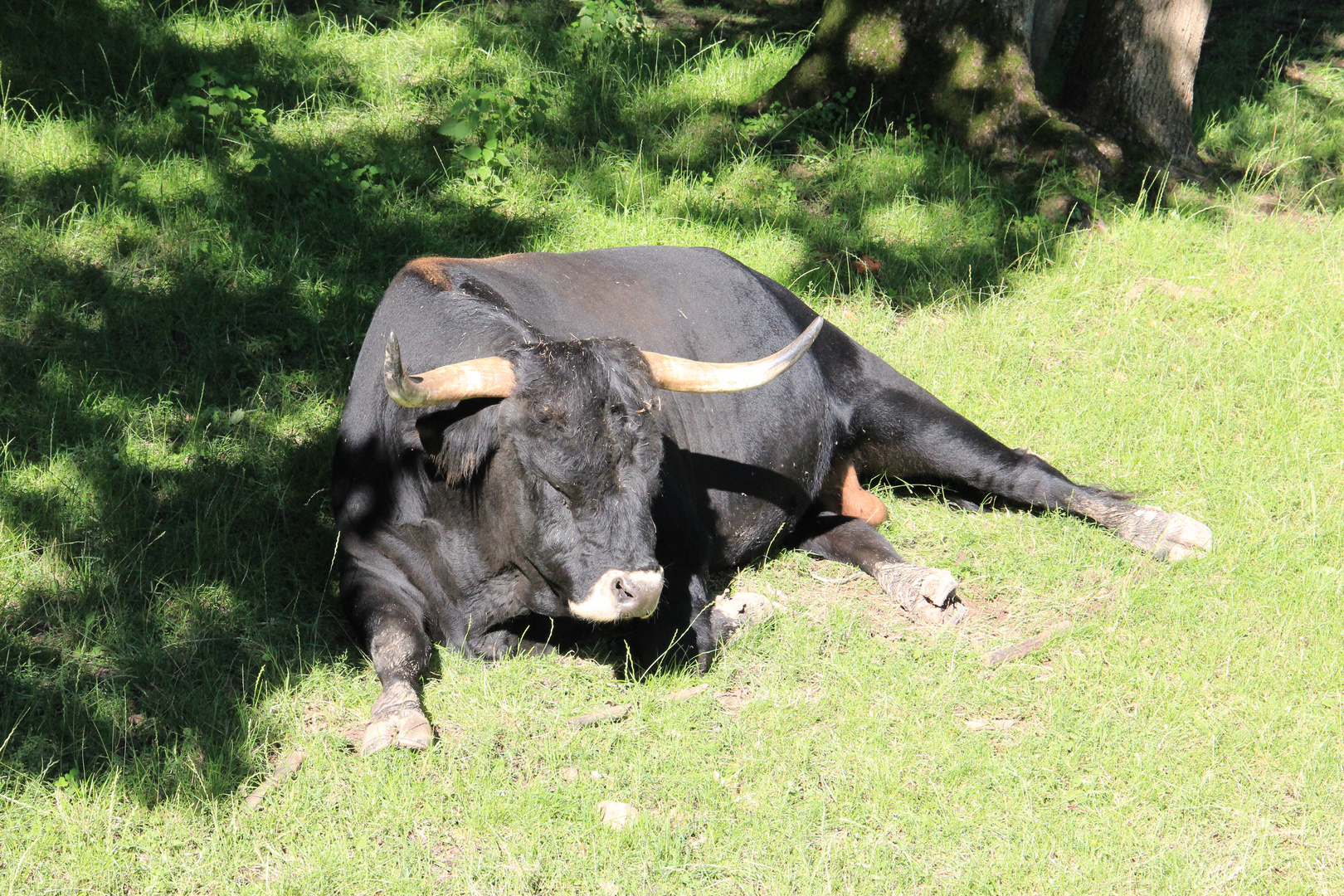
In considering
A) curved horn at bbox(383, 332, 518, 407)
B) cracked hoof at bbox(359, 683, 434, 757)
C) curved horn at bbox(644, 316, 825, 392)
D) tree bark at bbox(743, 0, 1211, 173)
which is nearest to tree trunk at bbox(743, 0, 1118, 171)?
tree bark at bbox(743, 0, 1211, 173)

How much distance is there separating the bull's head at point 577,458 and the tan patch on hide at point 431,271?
2.38ft

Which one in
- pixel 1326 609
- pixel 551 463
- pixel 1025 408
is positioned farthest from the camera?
pixel 1025 408

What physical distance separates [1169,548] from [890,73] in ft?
14.0

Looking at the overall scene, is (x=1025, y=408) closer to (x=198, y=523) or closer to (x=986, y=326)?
(x=986, y=326)

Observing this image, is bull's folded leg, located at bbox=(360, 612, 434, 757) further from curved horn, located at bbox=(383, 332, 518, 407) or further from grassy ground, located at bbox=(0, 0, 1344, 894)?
curved horn, located at bbox=(383, 332, 518, 407)

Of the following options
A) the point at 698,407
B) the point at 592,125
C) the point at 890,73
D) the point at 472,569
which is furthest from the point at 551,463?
the point at 890,73

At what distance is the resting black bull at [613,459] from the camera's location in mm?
3883

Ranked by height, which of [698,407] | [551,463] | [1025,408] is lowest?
[1025,408]

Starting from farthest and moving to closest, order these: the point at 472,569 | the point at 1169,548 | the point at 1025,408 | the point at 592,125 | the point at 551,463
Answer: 1. the point at 592,125
2. the point at 1025,408
3. the point at 1169,548
4. the point at 472,569
5. the point at 551,463

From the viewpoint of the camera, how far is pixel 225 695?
4.06 metres

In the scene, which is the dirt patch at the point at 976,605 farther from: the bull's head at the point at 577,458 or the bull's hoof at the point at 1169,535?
the bull's head at the point at 577,458

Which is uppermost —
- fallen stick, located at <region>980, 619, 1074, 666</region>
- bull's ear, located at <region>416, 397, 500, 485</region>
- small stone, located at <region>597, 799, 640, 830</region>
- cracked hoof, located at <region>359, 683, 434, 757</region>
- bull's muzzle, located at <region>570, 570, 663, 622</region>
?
bull's ear, located at <region>416, 397, 500, 485</region>

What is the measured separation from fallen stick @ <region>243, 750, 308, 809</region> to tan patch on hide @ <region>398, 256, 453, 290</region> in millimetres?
1910

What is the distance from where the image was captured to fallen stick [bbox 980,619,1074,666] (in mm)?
4609
